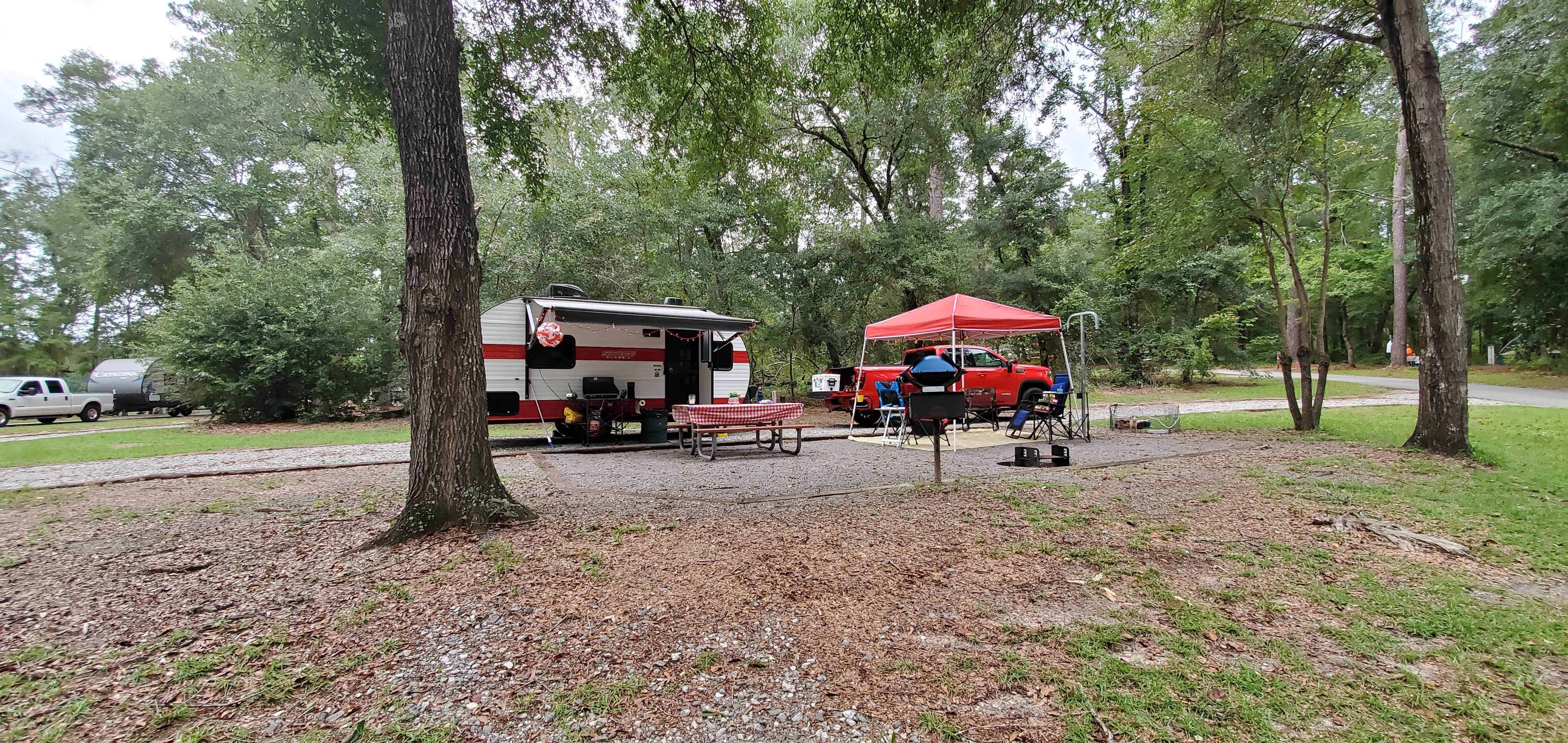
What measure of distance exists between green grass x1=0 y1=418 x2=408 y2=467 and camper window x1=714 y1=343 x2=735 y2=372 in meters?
6.47

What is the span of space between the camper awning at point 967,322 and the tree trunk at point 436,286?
7.31 metres

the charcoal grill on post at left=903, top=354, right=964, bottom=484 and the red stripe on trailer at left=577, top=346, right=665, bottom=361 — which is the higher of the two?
the red stripe on trailer at left=577, top=346, right=665, bottom=361

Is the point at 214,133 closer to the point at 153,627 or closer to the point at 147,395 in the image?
the point at 147,395

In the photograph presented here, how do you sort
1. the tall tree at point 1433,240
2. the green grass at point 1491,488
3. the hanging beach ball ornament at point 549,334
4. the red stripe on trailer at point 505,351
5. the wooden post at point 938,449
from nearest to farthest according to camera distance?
the green grass at point 1491,488
the wooden post at point 938,449
the tall tree at point 1433,240
the hanging beach ball ornament at point 549,334
the red stripe on trailer at point 505,351

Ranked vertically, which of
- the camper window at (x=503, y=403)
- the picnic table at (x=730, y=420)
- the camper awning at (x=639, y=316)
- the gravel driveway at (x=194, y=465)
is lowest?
the gravel driveway at (x=194, y=465)

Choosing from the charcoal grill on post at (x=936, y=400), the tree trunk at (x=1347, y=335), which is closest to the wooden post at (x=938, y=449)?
the charcoal grill on post at (x=936, y=400)

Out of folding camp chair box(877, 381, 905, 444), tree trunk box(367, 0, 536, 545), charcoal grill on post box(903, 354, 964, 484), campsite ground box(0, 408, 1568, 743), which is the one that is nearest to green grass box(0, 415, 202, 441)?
campsite ground box(0, 408, 1568, 743)

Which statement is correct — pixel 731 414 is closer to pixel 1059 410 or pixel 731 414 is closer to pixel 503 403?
pixel 503 403

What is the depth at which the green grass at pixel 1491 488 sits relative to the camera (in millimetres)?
4305

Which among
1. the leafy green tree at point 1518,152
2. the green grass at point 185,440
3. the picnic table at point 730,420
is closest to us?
the picnic table at point 730,420

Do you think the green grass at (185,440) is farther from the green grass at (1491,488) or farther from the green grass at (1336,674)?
the green grass at (1491,488)

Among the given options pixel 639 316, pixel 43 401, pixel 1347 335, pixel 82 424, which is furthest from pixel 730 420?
pixel 1347 335

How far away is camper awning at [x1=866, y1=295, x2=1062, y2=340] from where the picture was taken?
9.96 m

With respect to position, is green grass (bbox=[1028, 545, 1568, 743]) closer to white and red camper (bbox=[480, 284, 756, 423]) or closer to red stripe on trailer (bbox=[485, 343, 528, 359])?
white and red camper (bbox=[480, 284, 756, 423])
